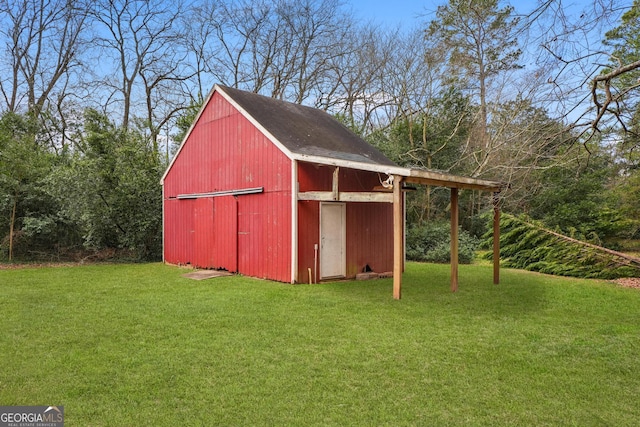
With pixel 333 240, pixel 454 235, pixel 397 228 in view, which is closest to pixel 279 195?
pixel 333 240

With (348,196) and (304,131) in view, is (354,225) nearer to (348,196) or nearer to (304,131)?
(348,196)

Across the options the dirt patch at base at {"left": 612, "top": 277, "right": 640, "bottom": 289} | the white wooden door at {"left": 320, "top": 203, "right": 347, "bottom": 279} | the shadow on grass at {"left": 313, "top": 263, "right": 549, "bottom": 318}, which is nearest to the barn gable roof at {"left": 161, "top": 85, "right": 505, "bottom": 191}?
the white wooden door at {"left": 320, "top": 203, "right": 347, "bottom": 279}

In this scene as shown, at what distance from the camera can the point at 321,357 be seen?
14.9 feet

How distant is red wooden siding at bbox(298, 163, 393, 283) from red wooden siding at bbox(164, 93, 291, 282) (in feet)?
1.10

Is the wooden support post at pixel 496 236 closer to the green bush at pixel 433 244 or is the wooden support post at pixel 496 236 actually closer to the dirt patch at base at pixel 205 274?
the green bush at pixel 433 244

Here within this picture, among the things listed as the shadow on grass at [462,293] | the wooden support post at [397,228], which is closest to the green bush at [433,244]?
the shadow on grass at [462,293]

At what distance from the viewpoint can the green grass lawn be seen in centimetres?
333

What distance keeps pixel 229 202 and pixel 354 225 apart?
338 centimetres

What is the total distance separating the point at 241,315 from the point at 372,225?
5339 mm

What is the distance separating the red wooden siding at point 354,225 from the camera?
9.63 meters

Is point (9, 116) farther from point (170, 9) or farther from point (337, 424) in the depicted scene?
point (337, 424)

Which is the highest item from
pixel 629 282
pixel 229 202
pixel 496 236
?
pixel 229 202

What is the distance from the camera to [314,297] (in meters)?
7.87

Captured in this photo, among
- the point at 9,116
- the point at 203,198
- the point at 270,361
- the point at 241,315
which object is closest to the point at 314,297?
the point at 241,315
